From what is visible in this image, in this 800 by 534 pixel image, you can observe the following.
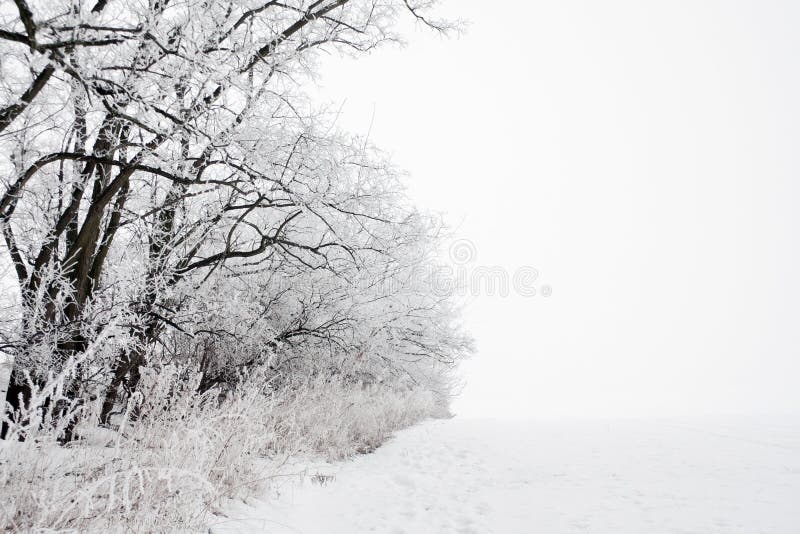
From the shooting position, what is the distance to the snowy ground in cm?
354

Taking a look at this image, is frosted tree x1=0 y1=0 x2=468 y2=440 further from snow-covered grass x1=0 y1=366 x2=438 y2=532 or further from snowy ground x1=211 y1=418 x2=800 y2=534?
snowy ground x1=211 y1=418 x2=800 y2=534

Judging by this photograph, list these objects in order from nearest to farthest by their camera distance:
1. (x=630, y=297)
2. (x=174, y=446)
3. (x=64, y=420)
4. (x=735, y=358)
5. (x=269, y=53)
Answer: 1. (x=64, y=420)
2. (x=174, y=446)
3. (x=269, y=53)
4. (x=735, y=358)
5. (x=630, y=297)

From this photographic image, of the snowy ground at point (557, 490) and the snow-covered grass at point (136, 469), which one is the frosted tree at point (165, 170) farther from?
the snowy ground at point (557, 490)

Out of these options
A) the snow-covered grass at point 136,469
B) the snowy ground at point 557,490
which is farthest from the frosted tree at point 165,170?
the snowy ground at point 557,490

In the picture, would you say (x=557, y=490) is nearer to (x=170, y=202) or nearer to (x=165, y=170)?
(x=165, y=170)

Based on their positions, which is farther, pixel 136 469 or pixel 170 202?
pixel 170 202

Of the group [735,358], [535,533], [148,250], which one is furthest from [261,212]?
[735,358]

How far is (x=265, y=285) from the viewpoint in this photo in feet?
23.7

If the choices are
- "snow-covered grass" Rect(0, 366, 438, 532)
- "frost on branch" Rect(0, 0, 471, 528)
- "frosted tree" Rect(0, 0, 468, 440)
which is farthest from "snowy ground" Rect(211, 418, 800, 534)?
"frosted tree" Rect(0, 0, 468, 440)

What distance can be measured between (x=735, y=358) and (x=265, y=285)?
97.1 metres

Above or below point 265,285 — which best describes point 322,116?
above

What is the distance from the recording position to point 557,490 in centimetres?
Answer: 466

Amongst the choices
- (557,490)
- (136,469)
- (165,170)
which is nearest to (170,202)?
(165,170)

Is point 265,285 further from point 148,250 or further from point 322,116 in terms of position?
point 322,116
